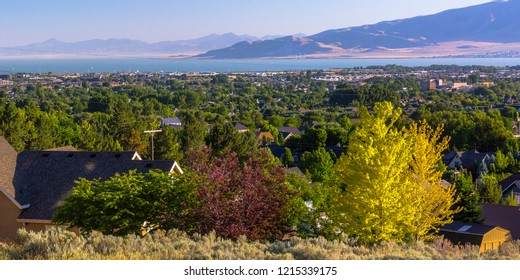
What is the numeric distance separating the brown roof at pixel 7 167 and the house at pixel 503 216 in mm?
19644

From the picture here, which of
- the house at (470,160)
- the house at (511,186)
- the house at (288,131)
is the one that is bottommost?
the house at (288,131)

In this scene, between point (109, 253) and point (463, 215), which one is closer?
point (109, 253)

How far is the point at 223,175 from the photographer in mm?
16516

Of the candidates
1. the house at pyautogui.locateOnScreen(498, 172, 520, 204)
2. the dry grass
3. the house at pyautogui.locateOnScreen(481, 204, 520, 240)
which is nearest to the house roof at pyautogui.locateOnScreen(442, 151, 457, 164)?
the house at pyautogui.locateOnScreen(498, 172, 520, 204)

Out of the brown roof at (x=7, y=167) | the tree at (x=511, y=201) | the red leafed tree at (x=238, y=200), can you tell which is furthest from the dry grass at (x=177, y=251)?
the tree at (x=511, y=201)

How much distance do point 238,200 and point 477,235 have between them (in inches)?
510

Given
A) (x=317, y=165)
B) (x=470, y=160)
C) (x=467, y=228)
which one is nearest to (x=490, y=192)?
(x=317, y=165)

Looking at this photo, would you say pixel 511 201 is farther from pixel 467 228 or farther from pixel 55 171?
pixel 55 171

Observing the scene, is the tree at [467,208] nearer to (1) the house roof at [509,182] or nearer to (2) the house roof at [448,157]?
(1) the house roof at [509,182]

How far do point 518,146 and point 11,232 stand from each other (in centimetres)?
5397

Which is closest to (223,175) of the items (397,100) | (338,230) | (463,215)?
(338,230)

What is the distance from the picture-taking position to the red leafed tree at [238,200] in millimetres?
15930

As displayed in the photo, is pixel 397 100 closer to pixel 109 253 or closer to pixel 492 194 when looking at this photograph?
pixel 492 194

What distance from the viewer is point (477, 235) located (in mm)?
25938
